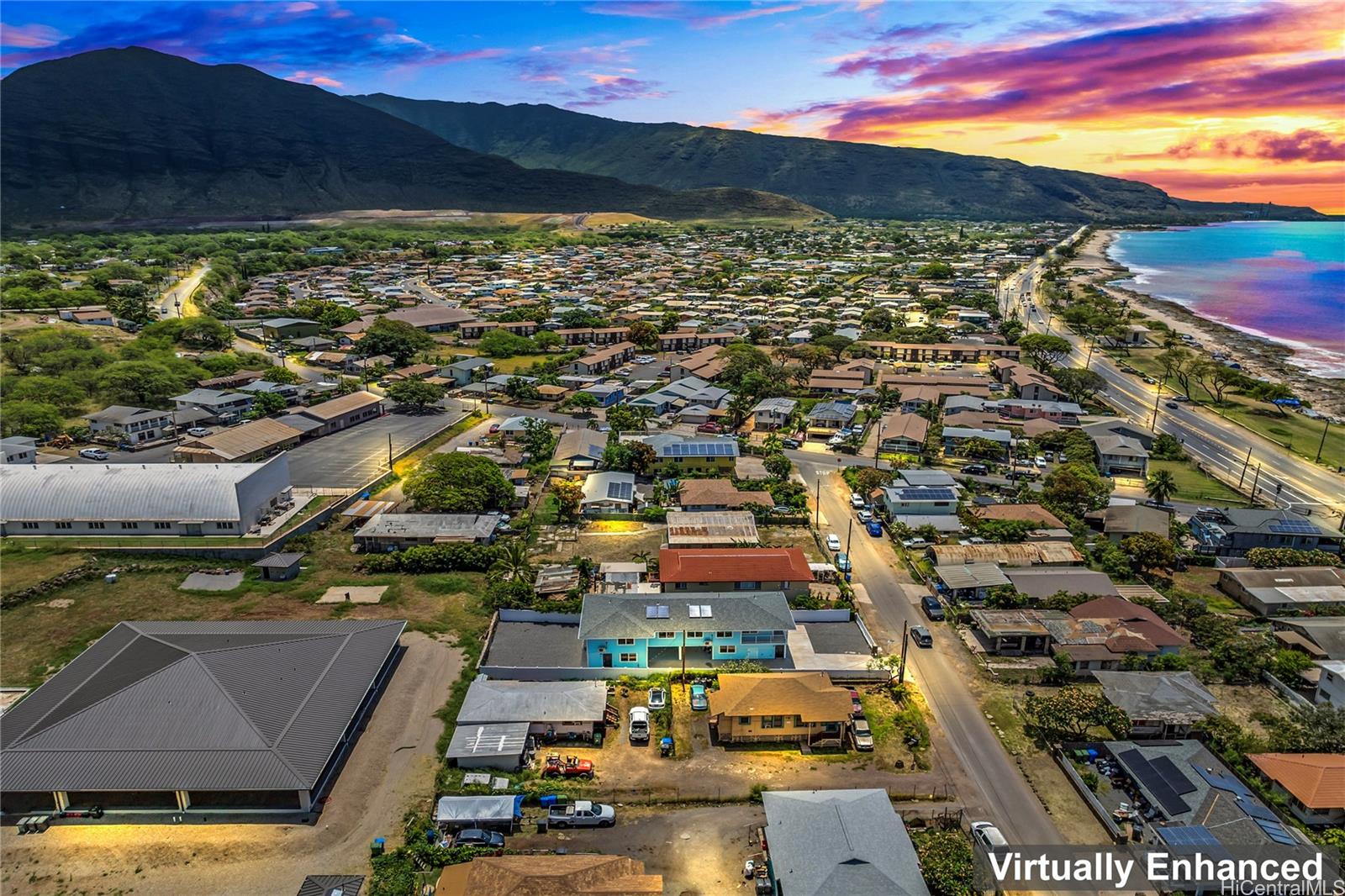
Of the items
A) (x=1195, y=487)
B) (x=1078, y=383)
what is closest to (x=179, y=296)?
(x=1078, y=383)

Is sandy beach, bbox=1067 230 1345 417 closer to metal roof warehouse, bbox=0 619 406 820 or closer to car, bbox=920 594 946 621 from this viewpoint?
car, bbox=920 594 946 621

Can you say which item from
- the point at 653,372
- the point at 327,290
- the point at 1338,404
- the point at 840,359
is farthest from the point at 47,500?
the point at 1338,404

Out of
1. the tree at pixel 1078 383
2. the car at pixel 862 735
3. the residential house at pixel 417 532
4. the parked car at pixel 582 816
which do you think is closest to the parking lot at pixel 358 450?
the residential house at pixel 417 532

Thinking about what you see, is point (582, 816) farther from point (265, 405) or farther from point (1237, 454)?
point (1237, 454)

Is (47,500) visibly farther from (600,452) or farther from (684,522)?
(684,522)

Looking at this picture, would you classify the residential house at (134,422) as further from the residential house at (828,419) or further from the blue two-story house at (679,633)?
the residential house at (828,419)

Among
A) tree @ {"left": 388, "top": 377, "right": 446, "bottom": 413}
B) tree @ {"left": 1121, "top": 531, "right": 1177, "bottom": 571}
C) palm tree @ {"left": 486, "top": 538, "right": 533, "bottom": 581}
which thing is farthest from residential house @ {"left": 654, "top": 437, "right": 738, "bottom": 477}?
tree @ {"left": 388, "top": 377, "right": 446, "bottom": 413}

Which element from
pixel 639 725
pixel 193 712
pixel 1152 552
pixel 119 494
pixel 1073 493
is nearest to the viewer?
pixel 193 712
